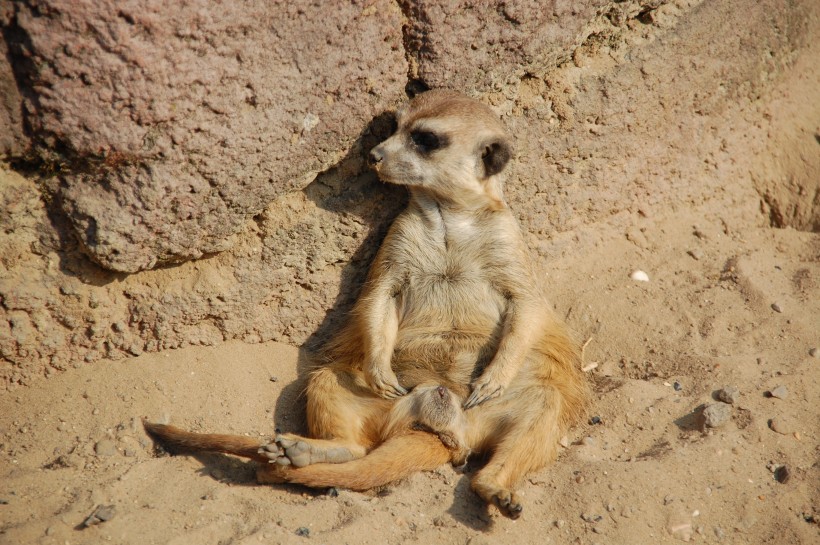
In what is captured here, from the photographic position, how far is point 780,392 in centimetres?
298

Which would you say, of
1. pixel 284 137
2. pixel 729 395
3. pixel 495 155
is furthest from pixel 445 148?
pixel 729 395

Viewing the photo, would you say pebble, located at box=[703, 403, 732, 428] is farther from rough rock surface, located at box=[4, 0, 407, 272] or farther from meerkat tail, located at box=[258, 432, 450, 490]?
rough rock surface, located at box=[4, 0, 407, 272]

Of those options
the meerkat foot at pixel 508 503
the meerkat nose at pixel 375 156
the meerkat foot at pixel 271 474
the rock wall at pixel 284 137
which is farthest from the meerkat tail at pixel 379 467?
the meerkat nose at pixel 375 156

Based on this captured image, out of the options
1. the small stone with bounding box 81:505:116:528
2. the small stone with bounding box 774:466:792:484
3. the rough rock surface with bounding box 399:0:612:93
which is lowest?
the small stone with bounding box 774:466:792:484

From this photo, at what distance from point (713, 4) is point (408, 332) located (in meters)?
2.20

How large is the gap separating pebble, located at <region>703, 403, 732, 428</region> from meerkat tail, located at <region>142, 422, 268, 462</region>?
5.41 feet

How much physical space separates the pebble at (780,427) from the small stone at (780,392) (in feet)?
0.43

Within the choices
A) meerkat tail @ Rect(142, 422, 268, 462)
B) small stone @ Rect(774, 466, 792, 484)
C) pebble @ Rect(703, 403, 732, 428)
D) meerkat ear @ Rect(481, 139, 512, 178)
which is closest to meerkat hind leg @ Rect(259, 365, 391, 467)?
meerkat tail @ Rect(142, 422, 268, 462)

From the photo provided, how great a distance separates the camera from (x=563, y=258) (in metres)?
3.76

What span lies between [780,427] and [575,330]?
98 cm

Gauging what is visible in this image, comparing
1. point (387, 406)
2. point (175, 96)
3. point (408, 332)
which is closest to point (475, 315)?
point (408, 332)

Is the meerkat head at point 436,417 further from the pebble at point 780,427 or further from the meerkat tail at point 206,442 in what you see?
the pebble at point 780,427

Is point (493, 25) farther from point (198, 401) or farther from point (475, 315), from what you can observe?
point (198, 401)

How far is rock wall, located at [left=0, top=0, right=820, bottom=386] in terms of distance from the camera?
238cm
